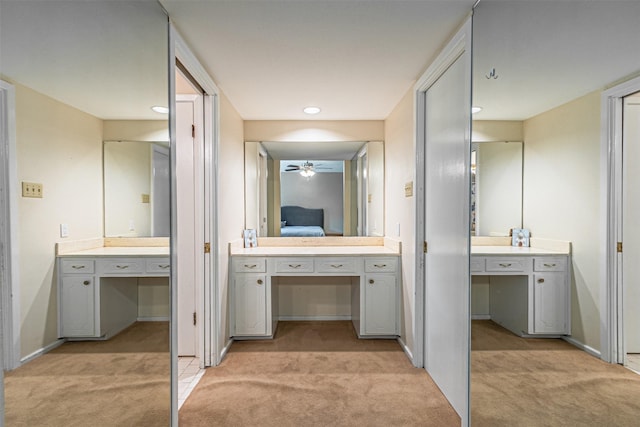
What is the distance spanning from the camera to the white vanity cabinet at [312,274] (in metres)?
2.88

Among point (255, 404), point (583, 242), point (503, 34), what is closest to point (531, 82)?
point (503, 34)

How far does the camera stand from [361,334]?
117 inches

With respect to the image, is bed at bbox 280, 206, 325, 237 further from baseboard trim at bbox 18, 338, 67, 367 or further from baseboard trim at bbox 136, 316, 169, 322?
baseboard trim at bbox 18, 338, 67, 367

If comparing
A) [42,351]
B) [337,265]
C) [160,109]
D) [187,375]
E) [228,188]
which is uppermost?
[160,109]

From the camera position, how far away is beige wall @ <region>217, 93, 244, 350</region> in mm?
2598

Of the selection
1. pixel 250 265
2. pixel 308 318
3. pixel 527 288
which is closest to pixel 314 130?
pixel 250 265

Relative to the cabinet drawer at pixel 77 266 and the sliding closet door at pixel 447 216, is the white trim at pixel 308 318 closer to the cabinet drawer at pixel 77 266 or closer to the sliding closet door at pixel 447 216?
the sliding closet door at pixel 447 216

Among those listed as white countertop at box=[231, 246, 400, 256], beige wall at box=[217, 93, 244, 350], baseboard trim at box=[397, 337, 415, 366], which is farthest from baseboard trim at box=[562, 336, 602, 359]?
beige wall at box=[217, 93, 244, 350]

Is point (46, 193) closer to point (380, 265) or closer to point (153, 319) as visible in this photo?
point (153, 319)

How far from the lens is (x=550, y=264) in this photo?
1265 mm

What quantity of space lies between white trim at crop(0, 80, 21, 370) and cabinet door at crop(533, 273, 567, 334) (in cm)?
174

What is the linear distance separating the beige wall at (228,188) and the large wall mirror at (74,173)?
114cm

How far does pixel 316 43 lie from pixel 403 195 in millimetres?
1430

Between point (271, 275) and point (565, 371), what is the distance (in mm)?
2193
